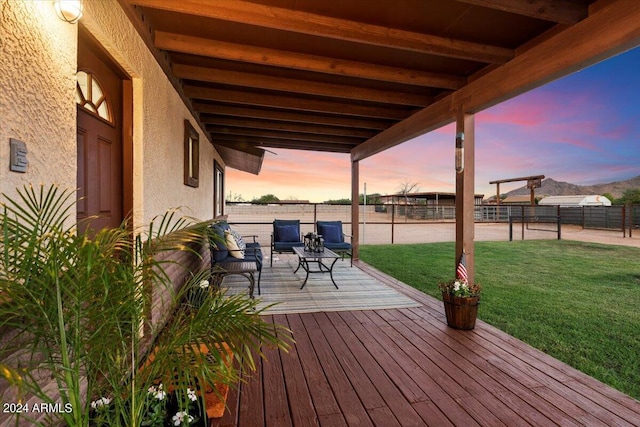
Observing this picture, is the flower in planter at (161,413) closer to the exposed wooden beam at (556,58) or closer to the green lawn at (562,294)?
the green lawn at (562,294)

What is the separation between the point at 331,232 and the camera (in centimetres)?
601

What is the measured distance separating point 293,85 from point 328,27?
1.11 metres

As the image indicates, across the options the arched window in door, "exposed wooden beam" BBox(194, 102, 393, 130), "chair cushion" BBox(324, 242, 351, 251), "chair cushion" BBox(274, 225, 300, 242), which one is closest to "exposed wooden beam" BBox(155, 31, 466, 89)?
the arched window in door

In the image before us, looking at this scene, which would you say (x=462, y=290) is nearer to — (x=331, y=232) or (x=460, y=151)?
(x=460, y=151)

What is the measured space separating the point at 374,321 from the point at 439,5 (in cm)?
271

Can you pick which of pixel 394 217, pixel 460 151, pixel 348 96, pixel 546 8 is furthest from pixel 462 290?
pixel 394 217

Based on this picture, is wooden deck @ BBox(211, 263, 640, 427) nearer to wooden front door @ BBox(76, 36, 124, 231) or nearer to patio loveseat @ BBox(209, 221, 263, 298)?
patio loveseat @ BBox(209, 221, 263, 298)

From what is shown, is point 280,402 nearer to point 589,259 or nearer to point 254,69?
point 254,69

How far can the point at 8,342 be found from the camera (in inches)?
36.0

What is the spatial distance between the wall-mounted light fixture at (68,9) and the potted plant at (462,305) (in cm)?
322

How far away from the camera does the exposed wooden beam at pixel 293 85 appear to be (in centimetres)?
290

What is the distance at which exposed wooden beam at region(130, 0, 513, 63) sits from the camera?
6.15 ft

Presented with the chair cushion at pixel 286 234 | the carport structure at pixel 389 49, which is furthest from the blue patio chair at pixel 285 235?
the carport structure at pixel 389 49

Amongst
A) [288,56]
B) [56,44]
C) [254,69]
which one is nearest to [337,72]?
[288,56]
